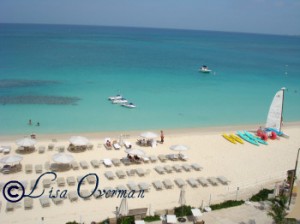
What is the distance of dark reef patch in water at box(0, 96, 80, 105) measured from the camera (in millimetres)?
30142

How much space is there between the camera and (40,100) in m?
31.2

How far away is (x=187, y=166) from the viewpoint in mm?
17406

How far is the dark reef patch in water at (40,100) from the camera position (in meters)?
30.1

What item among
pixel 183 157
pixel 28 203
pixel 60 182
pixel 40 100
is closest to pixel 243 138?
pixel 183 157

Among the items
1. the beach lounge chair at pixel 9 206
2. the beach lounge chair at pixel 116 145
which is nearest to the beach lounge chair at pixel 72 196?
the beach lounge chair at pixel 9 206

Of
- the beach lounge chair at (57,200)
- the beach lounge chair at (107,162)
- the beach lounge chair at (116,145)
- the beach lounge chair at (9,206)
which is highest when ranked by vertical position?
the beach lounge chair at (116,145)

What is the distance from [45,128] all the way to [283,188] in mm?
16042

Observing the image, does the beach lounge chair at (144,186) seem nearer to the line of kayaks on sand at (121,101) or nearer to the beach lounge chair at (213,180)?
the beach lounge chair at (213,180)

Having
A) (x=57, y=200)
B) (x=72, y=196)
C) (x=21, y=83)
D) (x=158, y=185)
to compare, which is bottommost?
(x=57, y=200)

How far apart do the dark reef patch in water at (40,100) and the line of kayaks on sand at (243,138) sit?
14.5 m

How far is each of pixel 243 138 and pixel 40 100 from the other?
17.9 metres

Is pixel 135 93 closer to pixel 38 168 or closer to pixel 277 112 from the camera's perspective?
pixel 277 112

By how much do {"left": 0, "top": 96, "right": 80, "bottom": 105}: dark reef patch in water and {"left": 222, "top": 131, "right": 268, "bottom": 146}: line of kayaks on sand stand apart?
14529mm

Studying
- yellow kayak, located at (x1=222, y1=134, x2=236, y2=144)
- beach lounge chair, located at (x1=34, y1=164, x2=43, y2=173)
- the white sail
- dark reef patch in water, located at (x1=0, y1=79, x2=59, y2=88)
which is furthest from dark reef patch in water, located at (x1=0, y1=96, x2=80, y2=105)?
the white sail
